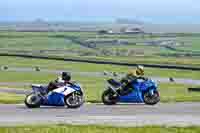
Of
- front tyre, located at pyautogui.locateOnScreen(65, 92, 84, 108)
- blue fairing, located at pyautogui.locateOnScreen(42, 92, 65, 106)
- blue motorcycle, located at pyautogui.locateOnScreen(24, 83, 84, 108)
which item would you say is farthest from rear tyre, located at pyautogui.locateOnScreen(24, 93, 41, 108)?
front tyre, located at pyautogui.locateOnScreen(65, 92, 84, 108)

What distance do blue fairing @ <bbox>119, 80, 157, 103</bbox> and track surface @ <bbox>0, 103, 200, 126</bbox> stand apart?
1.06 metres

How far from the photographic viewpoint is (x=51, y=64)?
10031 cm

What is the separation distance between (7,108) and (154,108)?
5101 millimetres

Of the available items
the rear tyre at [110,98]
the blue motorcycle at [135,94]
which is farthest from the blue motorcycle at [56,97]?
the blue motorcycle at [135,94]

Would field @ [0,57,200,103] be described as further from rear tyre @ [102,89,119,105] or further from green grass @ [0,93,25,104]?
rear tyre @ [102,89,119,105]

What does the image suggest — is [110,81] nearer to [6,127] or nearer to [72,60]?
[6,127]

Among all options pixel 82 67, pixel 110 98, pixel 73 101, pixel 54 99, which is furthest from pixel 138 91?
pixel 82 67

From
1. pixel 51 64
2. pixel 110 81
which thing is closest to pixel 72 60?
pixel 51 64

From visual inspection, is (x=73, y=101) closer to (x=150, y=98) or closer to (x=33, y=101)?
(x=33, y=101)

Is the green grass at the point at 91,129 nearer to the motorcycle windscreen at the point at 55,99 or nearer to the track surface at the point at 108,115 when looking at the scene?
the track surface at the point at 108,115

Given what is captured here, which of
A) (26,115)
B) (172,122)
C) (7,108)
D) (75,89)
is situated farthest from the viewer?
(75,89)

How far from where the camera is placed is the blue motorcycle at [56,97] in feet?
71.6

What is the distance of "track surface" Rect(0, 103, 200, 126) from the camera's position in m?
17.4

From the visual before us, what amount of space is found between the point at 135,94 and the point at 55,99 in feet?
11.1
